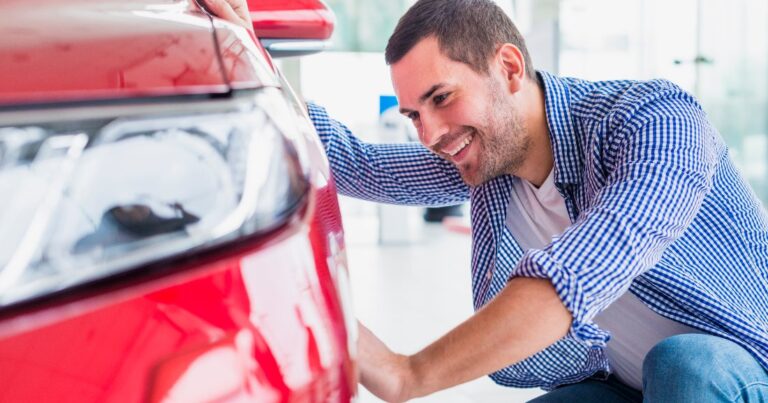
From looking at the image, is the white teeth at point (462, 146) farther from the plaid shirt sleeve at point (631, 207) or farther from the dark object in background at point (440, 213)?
the dark object in background at point (440, 213)

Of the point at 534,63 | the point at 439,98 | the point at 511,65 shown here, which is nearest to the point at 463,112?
the point at 439,98

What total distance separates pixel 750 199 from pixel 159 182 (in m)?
1.26

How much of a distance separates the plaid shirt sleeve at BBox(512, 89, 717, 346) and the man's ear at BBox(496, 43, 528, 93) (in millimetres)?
245

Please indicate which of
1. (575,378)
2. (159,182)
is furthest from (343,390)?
(575,378)

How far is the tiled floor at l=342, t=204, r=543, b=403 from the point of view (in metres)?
2.60

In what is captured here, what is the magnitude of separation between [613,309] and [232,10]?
869 mm

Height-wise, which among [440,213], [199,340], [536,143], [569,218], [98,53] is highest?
[98,53]

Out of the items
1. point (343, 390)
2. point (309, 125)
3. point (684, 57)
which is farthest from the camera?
point (684, 57)

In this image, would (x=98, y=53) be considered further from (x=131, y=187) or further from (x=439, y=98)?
(x=439, y=98)

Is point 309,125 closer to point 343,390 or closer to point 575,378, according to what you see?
point 343,390

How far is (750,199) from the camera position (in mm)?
1517

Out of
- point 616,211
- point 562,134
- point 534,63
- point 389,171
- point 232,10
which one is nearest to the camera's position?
point 232,10

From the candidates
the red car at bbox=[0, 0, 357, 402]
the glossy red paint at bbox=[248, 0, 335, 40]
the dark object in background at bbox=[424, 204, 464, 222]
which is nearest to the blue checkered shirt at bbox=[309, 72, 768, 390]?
the glossy red paint at bbox=[248, 0, 335, 40]

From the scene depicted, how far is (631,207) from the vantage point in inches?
44.9
